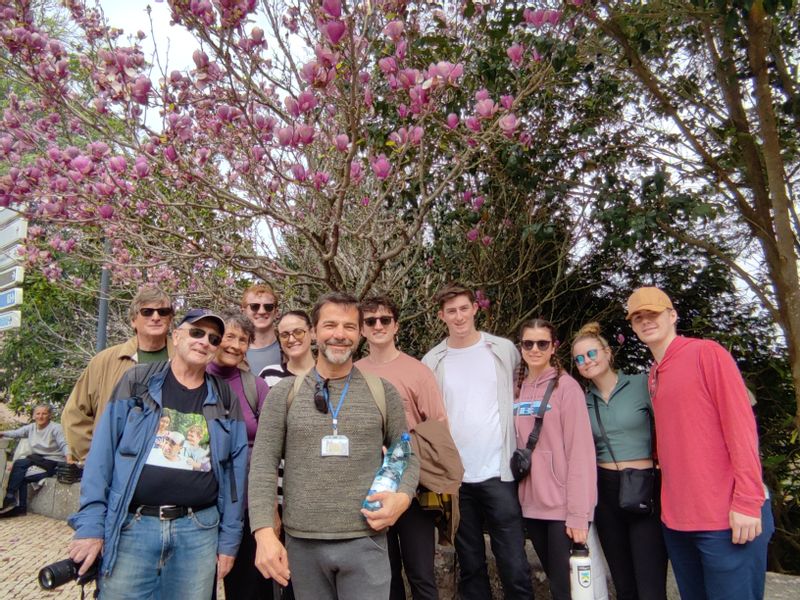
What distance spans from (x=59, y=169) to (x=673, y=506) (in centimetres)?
441

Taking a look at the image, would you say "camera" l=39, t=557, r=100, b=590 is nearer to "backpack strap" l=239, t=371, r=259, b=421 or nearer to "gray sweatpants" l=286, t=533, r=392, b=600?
"gray sweatpants" l=286, t=533, r=392, b=600

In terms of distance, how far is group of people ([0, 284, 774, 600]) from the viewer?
7.54ft

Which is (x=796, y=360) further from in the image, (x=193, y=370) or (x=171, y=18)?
(x=171, y=18)

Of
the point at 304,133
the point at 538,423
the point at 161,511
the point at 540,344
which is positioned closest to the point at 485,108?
the point at 304,133

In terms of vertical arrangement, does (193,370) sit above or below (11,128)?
below

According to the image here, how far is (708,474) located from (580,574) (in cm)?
81

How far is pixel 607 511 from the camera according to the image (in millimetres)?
3156

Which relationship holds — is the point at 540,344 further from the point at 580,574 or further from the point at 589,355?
the point at 580,574

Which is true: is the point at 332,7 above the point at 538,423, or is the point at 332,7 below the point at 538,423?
above

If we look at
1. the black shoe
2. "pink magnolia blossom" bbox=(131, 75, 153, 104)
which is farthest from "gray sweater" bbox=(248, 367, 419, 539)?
the black shoe

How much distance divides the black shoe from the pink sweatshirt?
8.07m

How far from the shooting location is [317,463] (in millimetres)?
2271

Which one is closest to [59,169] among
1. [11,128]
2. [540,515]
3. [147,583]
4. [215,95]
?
[11,128]

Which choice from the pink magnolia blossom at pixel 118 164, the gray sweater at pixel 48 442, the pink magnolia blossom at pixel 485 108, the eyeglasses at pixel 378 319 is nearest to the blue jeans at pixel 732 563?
the eyeglasses at pixel 378 319
